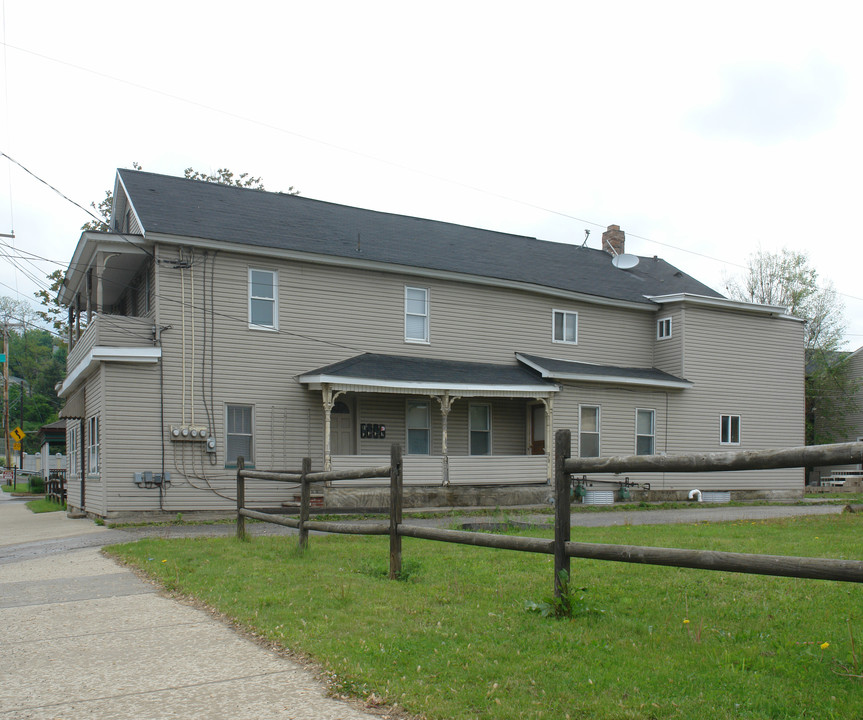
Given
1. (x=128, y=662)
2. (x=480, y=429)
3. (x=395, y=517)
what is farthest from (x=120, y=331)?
(x=128, y=662)

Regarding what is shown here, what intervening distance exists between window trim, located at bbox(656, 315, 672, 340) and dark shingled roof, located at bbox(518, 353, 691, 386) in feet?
4.13

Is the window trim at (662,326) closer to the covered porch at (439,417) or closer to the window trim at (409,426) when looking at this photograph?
the covered porch at (439,417)

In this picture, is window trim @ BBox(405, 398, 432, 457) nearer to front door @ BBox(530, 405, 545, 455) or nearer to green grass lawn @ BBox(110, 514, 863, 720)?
front door @ BBox(530, 405, 545, 455)

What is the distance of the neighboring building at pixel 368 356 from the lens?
1770 cm

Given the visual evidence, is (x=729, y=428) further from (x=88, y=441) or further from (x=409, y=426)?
(x=88, y=441)

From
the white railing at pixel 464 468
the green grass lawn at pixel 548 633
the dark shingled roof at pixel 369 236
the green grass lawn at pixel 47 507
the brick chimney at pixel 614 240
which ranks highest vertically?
the brick chimney at pixel 614 240

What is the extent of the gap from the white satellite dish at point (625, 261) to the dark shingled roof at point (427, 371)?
26.2ft

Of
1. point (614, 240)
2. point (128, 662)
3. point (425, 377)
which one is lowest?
point (128, 662)

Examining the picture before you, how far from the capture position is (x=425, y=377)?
1962 centimetres

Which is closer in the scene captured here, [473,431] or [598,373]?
[473,431]

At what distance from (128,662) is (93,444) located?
1541 cm

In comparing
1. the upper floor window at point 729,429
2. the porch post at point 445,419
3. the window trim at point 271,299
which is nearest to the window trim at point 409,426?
the porch post at point 445,419

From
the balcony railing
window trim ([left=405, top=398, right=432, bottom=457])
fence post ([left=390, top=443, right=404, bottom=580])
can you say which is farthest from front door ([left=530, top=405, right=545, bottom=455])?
fence post ([left=390, top=443, right=404, bottom=580])

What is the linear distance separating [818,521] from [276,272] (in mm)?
12938
